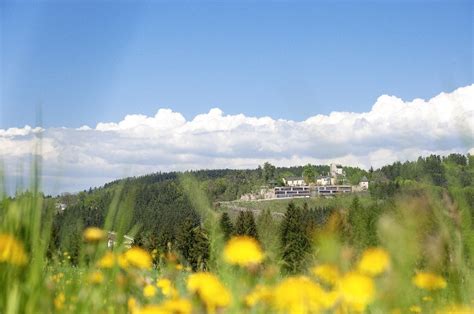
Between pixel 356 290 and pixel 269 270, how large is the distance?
0.42m

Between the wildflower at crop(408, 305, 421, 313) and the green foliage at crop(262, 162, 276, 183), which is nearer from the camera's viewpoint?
the wildflower at crop(408, 305, 421, 313)

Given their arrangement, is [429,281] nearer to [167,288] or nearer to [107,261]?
[167,288]

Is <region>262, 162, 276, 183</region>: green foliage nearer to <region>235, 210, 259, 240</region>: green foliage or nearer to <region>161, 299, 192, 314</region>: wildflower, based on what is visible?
<region>235, 210, 259, 240</region>: green foliage

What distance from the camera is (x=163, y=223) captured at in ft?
340

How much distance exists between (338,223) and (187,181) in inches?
30.4

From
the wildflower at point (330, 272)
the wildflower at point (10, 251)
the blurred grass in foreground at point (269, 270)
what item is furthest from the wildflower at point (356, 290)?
the wildflower at point (10, 251)

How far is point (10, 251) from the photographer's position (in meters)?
2.08

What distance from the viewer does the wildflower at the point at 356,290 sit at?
180 centimetres

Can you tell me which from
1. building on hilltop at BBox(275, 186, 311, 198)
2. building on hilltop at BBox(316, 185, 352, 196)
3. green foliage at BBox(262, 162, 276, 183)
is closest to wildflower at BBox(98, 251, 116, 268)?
building on hilltop at BBox(316, 185, 352, 196)

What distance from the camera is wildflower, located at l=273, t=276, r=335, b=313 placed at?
1729mm

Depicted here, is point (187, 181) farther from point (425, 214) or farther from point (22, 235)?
point (425, 214)

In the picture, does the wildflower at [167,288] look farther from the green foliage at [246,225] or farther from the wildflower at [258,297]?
the green foliage at [246,225]

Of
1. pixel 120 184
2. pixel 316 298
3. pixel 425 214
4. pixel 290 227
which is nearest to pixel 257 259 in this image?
pixel 316 298

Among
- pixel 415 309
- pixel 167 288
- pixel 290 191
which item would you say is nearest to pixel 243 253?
pixel 167 288
